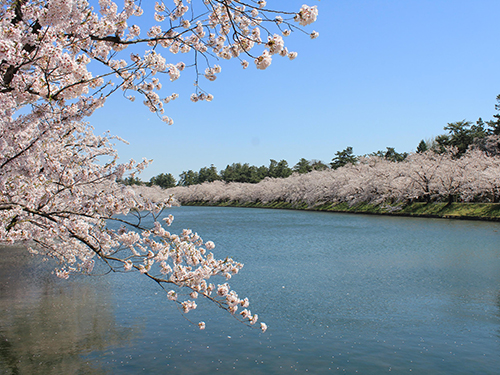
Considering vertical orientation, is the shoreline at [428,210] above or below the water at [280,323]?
above

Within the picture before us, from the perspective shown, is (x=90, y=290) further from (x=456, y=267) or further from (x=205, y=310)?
(x=456, y=267)

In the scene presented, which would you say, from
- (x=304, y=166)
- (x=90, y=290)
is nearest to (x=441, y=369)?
(x=90, y=290)

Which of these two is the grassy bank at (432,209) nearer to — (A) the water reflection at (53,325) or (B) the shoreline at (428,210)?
(B) the shoreline at (428,210)

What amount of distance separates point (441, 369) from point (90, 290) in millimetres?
9576

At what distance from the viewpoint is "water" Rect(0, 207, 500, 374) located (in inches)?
260

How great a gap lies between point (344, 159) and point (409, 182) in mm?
29275

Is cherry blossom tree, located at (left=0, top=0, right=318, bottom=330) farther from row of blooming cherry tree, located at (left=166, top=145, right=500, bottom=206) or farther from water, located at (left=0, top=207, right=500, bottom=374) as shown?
row of blooming cherry tree, located at (left=166, top=145, right=500, bottom=206)

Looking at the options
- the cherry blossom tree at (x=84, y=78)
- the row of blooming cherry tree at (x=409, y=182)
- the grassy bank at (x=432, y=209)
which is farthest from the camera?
the row of blooming cherry tree at (x=409, y=182)

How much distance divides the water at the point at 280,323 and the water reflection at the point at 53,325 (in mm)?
27

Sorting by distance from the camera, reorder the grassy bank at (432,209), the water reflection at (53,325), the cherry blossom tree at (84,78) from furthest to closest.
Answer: the grassy bank at (432,209)
the water reflection at (53,325)
the cherry blossom tree at (84,78)

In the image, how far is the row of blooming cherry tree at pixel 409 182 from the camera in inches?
1332

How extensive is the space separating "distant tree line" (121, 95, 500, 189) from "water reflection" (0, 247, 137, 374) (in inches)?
131

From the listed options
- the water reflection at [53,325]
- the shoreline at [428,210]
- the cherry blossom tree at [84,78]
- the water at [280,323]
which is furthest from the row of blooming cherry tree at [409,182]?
the cherry blossom tree at [84,78]

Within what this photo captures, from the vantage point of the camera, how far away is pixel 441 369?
6309mm
